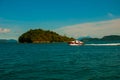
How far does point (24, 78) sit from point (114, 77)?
1464 cm

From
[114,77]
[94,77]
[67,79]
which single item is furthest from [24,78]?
[114,77]

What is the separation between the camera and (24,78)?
39.5 meters

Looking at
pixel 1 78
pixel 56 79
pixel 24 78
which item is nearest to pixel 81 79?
pixel 56 79

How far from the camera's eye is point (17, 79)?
38.5 meters

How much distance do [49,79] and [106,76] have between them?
954 cm

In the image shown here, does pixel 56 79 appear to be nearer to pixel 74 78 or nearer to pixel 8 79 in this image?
pixel 74 78

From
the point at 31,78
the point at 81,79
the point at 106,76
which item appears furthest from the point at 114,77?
the point at 31,78

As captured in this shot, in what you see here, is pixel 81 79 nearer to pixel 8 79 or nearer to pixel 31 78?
pixel 31 78

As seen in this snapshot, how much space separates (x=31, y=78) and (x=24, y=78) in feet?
3.79

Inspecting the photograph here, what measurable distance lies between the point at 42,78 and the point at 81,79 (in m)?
6.41

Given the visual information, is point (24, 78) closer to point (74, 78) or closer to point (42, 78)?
point (42, 78)

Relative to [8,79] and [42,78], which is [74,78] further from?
[8,79]

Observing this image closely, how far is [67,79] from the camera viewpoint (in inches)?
1480

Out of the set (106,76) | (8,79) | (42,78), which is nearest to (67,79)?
(42,78)
